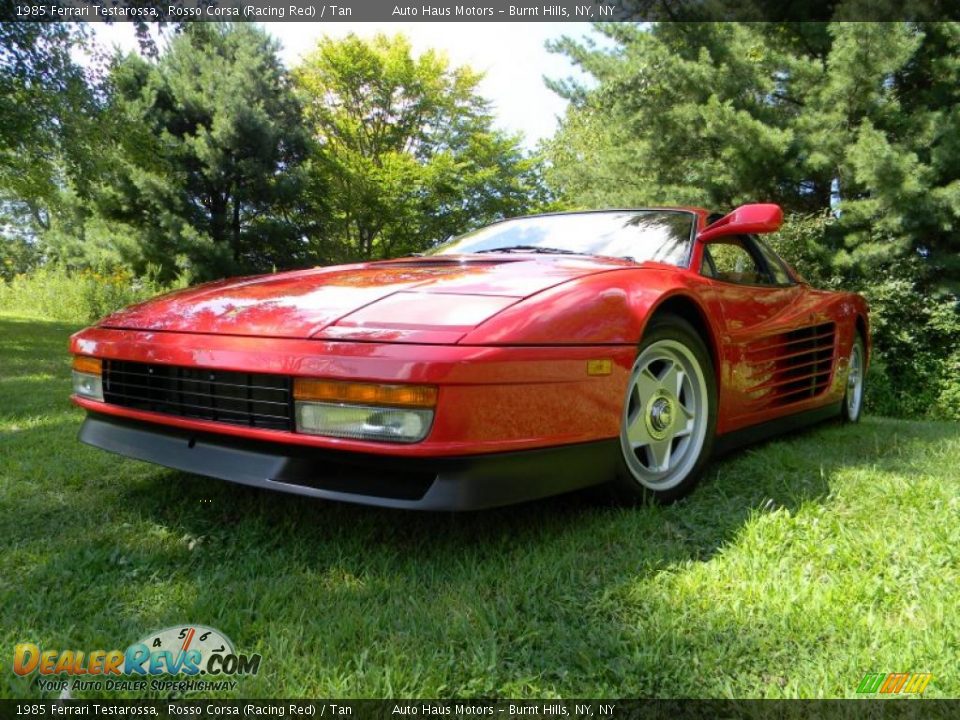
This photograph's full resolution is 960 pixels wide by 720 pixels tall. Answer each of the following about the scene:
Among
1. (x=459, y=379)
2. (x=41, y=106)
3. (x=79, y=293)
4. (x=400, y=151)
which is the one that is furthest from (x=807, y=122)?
(x=400, y=151)

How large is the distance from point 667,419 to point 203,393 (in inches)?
58.0

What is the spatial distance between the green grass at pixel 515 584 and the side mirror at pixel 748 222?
95 centimetres

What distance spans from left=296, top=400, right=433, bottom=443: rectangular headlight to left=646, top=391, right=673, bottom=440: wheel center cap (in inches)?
36.9

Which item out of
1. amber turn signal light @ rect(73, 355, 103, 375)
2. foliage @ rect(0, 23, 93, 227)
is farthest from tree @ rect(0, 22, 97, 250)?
amber turn signal light @ rect(73, 355, 103, 375)

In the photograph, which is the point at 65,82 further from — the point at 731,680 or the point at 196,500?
the point at 731,680

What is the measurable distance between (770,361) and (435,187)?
706 inches

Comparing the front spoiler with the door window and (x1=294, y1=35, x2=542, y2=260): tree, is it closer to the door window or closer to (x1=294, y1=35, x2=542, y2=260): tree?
the door window

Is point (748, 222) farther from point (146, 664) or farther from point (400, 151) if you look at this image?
point (400, 151)

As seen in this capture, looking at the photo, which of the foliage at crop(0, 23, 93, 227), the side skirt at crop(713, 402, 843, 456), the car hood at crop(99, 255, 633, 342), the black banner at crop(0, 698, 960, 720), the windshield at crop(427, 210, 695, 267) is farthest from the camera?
the foliage at crop(0, 23, 93, 227)

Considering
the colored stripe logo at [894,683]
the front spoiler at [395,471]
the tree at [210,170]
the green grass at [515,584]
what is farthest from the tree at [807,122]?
the tree at [210,170]

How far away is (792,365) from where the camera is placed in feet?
10.0

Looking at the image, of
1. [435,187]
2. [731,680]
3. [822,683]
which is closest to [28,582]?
[731,680]

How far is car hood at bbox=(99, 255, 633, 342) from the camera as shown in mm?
1745

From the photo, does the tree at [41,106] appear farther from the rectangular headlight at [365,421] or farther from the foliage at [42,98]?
the rectangular headlight at [365,421]
